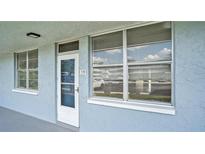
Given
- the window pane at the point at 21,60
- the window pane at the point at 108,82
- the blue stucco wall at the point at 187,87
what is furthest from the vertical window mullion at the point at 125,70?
the window pane at the point at 21,60

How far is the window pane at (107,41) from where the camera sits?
4.02m

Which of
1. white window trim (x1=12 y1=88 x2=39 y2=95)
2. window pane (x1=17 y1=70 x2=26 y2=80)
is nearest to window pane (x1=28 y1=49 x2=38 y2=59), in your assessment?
window pane (x1=17 y1=70 x2=26 y2=80)

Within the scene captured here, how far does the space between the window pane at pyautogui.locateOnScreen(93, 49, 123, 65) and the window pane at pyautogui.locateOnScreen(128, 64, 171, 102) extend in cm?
43

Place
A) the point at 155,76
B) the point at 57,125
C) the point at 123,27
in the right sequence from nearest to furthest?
1. the point at 155,76
2. the point at 123,27
3. the point at 57,125

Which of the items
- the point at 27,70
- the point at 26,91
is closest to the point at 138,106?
the point at 26,91

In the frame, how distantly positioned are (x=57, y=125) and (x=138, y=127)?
2.75 m

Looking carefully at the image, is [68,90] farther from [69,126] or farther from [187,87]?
[187,87]

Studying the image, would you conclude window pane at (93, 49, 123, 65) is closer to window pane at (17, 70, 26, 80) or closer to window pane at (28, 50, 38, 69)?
window pane at (28, 50, 38, 69)

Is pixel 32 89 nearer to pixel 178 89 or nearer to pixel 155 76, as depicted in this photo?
pixel 155 76

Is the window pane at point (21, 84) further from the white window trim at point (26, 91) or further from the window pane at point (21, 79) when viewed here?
the white window trim at point (26, 91)

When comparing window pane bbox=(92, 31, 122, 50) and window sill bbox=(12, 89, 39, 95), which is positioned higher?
window pane bbox=(92, 31, 122, 50)

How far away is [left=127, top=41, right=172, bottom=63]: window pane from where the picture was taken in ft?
10.8

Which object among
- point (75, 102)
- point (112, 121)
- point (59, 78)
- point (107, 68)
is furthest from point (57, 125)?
point (107, 68)

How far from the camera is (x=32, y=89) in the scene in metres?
6.79
